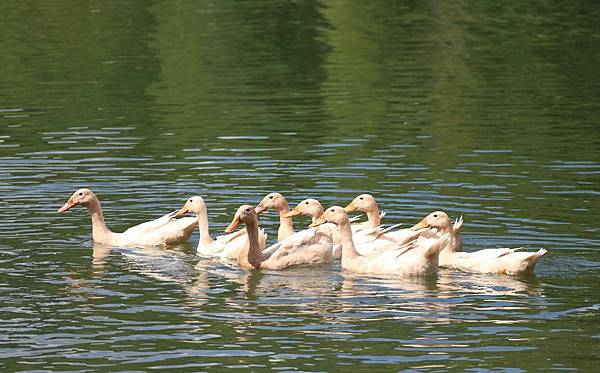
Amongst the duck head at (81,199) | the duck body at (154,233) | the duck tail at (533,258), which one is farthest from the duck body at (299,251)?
the duck head at (81,199)

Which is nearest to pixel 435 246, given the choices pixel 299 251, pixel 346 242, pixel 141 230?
pixel 346 242

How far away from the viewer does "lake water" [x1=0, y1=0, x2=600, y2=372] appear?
15352mm

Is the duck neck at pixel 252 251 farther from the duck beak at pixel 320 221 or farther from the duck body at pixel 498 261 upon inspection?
the duck body at pixel 498 261

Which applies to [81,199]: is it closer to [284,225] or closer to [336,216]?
[284,225]

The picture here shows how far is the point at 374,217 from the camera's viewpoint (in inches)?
808

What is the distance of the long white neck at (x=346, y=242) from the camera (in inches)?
741

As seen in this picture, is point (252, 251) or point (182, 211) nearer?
point (252, 251)

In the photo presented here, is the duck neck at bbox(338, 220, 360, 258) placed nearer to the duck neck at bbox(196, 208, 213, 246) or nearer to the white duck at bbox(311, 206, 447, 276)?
the white duck at bbox(311, 206, 447, 276)

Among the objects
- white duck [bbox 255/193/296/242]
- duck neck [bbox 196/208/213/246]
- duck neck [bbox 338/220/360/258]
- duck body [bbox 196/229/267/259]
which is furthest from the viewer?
white duck [bbox 255/193/296/242]

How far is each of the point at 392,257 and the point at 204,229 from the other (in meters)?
3.34

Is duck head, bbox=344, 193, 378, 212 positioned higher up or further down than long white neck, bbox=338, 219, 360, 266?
higher up

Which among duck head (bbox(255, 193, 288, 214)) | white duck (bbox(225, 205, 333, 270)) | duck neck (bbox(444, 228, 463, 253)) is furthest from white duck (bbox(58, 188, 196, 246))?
duck neck (bbox(444, 228, 463, 253))

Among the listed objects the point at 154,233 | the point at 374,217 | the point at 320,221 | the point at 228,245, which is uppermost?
the point at 320,221

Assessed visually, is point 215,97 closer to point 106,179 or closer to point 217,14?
point 106,179
